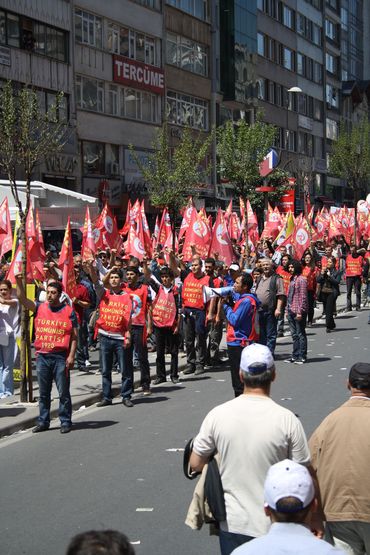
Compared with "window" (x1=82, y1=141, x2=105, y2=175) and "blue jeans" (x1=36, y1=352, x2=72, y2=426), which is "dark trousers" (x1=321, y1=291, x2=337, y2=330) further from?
"window" (x1=82, y1=141, x2=105, y2=175)

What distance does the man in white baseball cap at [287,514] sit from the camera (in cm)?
362

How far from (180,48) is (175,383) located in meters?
35.0

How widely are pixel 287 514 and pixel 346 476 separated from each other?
1516 millimetres

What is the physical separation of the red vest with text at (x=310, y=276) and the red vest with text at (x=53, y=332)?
11778mm

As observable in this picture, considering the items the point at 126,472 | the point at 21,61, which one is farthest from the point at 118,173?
the point at 126,472

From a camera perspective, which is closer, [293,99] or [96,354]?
[96,354]

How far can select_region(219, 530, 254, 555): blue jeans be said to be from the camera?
505cm

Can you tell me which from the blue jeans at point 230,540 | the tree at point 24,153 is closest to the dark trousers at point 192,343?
the tree at point 24,153

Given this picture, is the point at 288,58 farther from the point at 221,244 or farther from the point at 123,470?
the point at 123,470

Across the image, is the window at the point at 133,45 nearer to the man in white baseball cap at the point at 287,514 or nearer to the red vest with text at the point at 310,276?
the red vest with text at the point at 310,276

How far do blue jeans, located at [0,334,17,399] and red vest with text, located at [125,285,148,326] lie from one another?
5.70 feet

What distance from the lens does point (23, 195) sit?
71.0 ft

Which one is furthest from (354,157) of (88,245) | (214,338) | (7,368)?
(7,368)

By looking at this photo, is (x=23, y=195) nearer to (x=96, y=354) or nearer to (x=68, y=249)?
(x=96, y=354)
